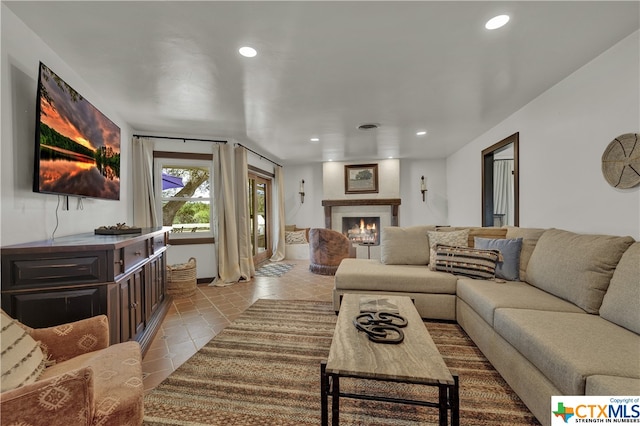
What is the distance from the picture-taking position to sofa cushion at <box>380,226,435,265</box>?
10.6 ft

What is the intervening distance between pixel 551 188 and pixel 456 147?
2.72 metres

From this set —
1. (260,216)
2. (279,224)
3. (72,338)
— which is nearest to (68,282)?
(72,338)

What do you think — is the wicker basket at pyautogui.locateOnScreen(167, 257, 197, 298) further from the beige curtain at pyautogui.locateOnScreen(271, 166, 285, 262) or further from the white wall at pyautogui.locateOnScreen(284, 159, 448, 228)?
the white wall at pyautogui.locateOnScreen(284, 159, 448, 228)

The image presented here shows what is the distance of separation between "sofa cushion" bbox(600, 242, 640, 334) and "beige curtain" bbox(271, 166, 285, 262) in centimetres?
542

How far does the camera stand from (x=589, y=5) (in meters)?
1.57

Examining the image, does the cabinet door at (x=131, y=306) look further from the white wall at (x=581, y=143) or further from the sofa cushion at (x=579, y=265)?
the white wall at (x=581, y=143)

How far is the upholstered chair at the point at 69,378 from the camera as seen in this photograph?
847 mm

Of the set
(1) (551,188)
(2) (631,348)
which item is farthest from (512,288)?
(1) (551,188)

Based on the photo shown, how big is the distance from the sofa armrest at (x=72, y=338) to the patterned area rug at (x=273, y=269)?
11.2 feet

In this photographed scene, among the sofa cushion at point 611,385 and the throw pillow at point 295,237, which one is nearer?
the sofa cushion at point 611,385

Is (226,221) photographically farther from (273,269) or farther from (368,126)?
(368,126)

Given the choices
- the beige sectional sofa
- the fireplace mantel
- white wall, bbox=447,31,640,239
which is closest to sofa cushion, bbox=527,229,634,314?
the beige sectional sofa

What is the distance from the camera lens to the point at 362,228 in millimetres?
6551

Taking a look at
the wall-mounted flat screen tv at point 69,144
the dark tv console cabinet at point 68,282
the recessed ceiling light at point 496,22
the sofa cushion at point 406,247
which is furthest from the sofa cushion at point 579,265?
the wall-mounted flat screen tv at point 69,144
